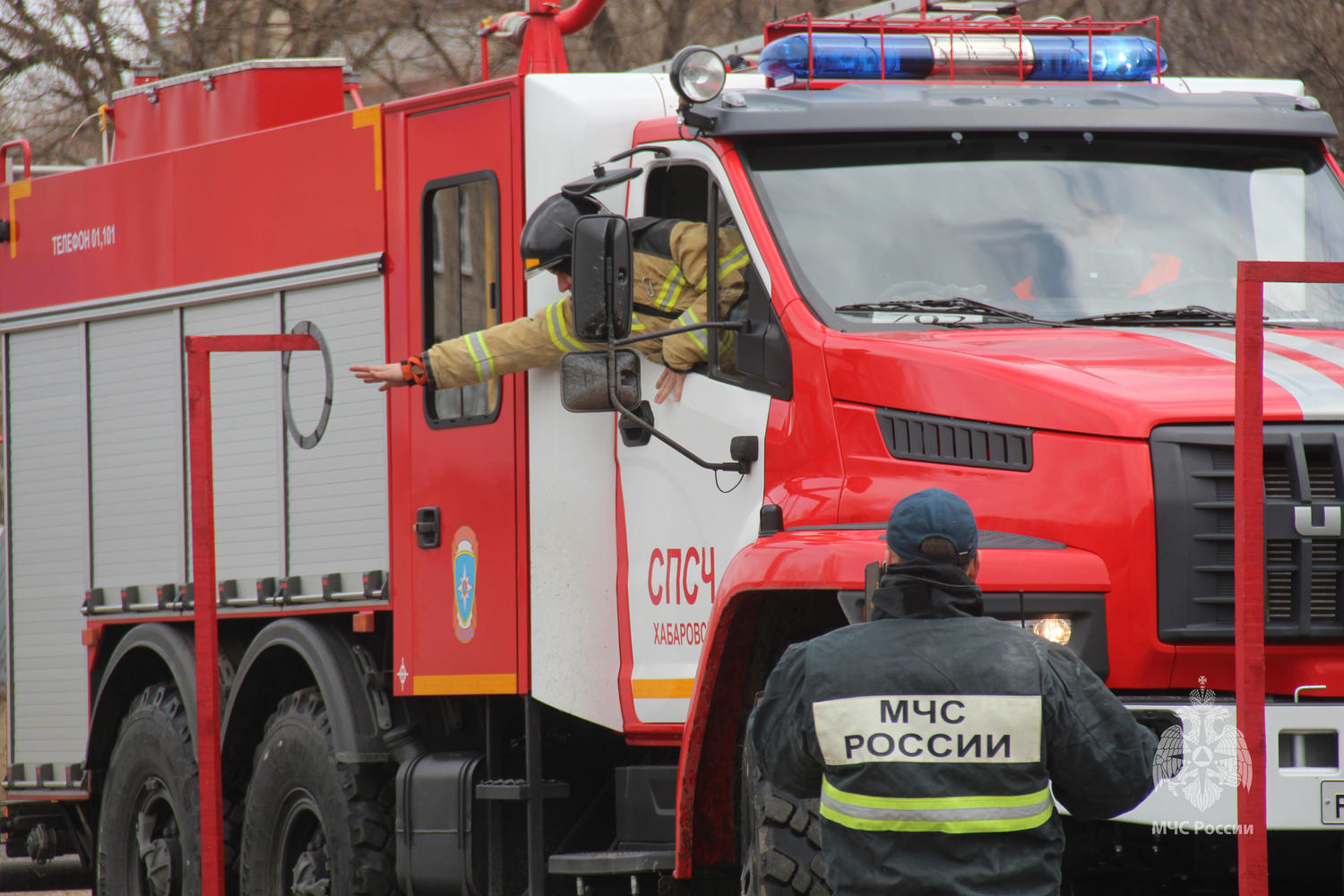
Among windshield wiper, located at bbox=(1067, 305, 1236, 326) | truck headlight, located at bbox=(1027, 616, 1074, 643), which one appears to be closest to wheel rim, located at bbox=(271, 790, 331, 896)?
windshield wiper, located at bbox=(1067, 305, 1236, 326)

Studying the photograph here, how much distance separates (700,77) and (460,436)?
5.78ft

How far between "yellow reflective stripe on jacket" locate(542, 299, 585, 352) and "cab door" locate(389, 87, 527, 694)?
1.08ft

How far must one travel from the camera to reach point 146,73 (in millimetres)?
10453

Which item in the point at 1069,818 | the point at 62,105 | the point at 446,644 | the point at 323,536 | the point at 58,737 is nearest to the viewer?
the point at 1069,818

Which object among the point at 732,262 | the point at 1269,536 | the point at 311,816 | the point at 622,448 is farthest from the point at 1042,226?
the point at 311,816

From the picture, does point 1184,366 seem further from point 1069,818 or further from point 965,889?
point 965,889

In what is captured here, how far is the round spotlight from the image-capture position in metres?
6.24

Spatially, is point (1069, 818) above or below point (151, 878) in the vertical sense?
above

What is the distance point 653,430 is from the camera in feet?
20.1

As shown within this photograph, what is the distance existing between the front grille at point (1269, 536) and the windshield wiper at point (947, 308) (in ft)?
3.50

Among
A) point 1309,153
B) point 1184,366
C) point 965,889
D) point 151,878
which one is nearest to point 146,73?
point 151,878

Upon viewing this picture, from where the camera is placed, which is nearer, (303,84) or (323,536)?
(323,536)

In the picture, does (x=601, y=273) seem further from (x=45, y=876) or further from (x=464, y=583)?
(x=45, y=876)

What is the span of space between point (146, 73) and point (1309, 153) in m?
6.04
